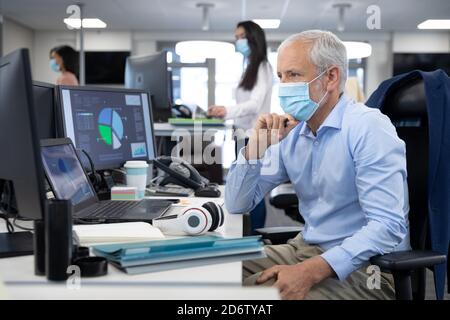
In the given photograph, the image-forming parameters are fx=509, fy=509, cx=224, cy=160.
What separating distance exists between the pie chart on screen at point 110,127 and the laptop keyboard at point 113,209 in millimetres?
412

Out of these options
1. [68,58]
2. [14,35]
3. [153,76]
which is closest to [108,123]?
[153,76]

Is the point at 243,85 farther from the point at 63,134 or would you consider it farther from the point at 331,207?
the point at 331,207

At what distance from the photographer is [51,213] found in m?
0.86

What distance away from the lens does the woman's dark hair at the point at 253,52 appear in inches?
135

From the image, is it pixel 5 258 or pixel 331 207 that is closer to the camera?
pixel 5 258

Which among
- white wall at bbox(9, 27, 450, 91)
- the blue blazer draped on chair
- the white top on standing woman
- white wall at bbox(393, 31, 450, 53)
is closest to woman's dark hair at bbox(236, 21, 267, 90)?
the white top on standing woman

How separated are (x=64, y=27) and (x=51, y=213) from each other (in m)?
9.92

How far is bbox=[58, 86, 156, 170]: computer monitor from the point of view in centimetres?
186

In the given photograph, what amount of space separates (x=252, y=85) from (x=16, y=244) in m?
2.47

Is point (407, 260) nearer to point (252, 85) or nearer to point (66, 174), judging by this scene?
point (66, 174)

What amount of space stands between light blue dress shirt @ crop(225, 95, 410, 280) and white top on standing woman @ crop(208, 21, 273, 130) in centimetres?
173

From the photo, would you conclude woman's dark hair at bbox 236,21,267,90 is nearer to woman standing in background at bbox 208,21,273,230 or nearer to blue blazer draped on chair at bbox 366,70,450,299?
woman standing in background at bbox 208,21,273,230

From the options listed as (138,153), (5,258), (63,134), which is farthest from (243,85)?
(5,258)

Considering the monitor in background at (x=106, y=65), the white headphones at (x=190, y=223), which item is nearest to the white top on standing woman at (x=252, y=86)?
the white headphones at (x=190, y=223)
